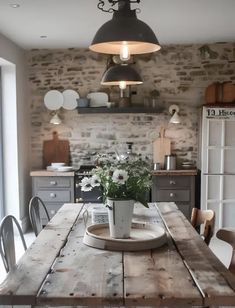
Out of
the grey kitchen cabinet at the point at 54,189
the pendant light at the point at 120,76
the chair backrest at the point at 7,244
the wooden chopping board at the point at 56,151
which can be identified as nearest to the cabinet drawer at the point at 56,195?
the grey kitchen cabinet at the point at 54,189

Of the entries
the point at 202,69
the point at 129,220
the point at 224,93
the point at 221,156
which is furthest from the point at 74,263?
the point at 202,69

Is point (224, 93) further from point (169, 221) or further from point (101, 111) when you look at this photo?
point (169, 221)

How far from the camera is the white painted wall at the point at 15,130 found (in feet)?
17.8

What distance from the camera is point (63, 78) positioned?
597 centimetres

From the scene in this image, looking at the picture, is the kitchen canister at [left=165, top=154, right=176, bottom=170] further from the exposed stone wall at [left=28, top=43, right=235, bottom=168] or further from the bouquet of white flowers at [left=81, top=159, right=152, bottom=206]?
the bouquet of white flowers at [left=81, top=159, right=152, bottom=206]

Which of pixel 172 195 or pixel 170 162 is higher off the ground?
pixel 170 162

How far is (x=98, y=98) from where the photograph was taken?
5.92m

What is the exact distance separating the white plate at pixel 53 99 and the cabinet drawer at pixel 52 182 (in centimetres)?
113

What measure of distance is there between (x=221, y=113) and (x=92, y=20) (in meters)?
2.14

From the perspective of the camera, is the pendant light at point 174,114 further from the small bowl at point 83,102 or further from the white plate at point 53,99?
the white plate at point 53,99

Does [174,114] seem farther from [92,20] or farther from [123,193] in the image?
[123,193]

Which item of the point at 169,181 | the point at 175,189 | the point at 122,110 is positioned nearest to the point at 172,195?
the point at 175,189

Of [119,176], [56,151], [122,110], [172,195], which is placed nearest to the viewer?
[119,176]

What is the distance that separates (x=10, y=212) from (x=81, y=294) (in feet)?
13.7
